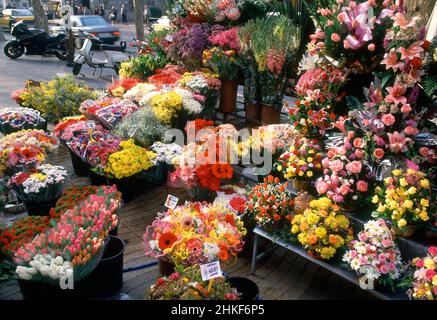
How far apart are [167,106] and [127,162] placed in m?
1.21

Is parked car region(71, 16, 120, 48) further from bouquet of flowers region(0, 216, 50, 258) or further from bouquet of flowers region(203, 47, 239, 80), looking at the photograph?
bouquet of flowers region(0, 216, 50, 258)

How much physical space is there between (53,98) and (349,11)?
5.53 m

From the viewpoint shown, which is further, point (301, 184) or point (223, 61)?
point (223, 61)

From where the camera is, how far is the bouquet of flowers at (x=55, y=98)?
23.8ft

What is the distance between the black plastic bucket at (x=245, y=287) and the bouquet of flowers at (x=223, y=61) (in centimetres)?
363

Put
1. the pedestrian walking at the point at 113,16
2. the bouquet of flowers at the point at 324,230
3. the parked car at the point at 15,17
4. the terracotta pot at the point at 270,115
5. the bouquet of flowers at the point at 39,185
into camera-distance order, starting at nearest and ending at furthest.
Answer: the bouquet of flowers at the point at 324,230
the bouquet of flowers at the point at 39,185
the terracotta pot at the point at 270,115
the parked car at the point at 15,17
the pedestrian walking at the point at 113,16

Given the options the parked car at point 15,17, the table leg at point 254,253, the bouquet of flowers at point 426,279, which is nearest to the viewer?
the bouquet of flowers at point 426,279

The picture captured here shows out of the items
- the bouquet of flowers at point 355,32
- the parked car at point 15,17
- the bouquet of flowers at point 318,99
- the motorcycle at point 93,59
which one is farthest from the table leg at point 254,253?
the parked car at point 15,17

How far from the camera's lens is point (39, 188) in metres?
4.34

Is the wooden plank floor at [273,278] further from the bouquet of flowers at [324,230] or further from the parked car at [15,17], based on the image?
the parked car at [15,17]

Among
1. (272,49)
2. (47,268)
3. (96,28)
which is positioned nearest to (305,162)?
(272,49)

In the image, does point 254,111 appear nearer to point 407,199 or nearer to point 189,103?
point 189,103

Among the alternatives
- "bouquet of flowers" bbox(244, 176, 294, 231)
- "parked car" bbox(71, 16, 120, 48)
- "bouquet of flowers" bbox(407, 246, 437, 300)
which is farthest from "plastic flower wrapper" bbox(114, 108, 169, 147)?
"parked car" bbox(71, 16, 120, 48)
